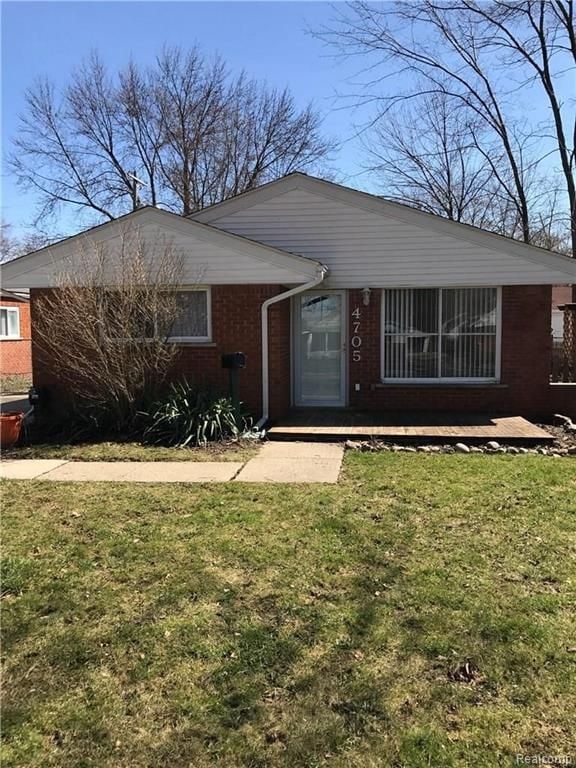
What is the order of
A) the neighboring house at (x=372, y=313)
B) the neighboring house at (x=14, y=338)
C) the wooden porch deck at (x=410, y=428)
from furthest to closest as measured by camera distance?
the neighboring house at (x=14, y=338)
the neighboring house at (x=372, y=313)
the wooden porch deck at (x=410, y=428)

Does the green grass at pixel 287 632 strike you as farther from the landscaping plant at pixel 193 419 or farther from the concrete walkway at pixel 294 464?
the landscaping plant at pixel 193 419

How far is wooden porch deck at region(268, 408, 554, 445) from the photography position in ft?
27.9

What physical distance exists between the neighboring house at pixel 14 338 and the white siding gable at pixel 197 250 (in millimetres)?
11940

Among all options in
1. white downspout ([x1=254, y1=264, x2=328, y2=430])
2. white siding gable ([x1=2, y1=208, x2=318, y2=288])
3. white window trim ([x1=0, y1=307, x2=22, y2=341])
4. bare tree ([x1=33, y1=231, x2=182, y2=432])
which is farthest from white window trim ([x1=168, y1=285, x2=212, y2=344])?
white window trim ([x1=0, y1=307, x2=22, y2=341])

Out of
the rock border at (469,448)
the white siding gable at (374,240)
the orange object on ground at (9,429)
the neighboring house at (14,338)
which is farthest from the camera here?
the neighboring house at (14,338)

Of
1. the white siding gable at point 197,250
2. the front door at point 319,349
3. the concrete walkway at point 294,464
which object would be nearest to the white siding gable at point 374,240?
the front door at point 319,349

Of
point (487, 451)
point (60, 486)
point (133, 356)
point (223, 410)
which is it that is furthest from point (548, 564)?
point (133, 356)

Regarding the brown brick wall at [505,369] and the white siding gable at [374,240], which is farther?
the brown brick wall at [505,369]

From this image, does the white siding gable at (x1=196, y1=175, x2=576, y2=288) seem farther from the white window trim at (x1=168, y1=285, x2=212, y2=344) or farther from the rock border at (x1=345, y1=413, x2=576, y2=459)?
the rock border at (x1=345, y1=413, x2=576, y2=459)

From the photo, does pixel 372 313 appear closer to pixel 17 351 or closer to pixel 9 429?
→ pixel 9 429

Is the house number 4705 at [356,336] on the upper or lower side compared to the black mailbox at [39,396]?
upper

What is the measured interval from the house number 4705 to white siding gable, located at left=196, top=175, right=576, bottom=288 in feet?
1.76

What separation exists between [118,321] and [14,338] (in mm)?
14261

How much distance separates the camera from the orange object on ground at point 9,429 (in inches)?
330
